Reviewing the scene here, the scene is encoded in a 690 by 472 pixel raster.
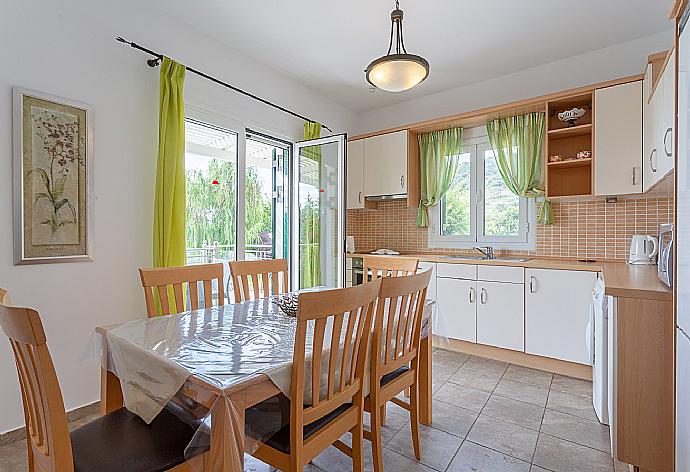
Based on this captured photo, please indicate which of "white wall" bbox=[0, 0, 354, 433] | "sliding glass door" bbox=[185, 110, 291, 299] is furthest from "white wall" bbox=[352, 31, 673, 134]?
"white wall" bbox=[0, 0, 354, 433]

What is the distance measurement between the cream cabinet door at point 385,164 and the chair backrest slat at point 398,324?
7.75ft

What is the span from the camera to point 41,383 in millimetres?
981

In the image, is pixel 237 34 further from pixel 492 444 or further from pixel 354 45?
pixel 492 444

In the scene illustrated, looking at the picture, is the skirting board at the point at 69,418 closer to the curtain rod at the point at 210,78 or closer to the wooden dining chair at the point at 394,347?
the wooden dining chair at the point at 394,347

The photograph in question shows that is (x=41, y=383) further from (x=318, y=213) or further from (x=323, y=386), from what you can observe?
(x=318, y=213)

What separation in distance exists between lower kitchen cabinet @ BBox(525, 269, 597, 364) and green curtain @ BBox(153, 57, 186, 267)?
111 inches

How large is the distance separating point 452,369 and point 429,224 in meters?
1.67

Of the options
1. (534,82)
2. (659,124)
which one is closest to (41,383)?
(659,124)

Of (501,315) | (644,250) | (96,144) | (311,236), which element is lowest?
(501,315)

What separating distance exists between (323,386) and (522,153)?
119 inches

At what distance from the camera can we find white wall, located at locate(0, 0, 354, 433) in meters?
2.02

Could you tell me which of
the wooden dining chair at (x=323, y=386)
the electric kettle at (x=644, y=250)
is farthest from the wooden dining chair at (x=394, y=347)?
the electric kettle at (x=644, y=250)

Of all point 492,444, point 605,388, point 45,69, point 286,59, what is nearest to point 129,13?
point 45,69

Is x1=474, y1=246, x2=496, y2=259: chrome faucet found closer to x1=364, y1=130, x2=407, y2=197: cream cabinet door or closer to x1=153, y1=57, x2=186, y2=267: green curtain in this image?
x1=364, y1=130, x2=407, y2=197: cream cabinet door
